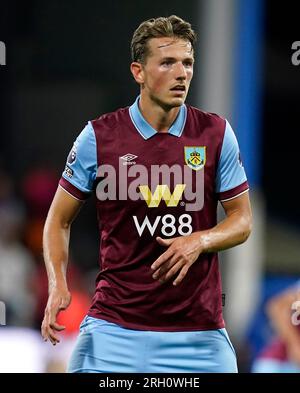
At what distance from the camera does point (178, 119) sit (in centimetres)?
452

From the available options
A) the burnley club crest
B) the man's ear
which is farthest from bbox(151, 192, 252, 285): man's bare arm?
the man's ear

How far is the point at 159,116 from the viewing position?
14.8 ft

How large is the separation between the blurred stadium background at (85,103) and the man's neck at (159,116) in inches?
151

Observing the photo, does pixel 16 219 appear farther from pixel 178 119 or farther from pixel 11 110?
pixel 178 119

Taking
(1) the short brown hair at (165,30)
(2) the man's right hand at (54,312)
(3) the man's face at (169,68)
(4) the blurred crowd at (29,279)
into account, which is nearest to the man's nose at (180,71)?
(3) the man's face at (169,68)

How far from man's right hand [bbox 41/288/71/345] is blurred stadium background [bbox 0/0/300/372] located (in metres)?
3.78

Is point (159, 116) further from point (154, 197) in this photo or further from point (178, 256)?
point (178, 256)

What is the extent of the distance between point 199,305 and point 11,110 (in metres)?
6.19

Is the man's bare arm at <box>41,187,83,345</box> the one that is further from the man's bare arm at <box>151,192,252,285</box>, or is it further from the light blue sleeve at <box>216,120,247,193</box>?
the light blue sleeve at <box>216,120,247,193</box>

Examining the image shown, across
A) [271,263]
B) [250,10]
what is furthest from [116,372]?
[271,263]

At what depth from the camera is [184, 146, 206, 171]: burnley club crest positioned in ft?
14.6

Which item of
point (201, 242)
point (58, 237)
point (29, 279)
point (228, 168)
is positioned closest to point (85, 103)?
point (29, 279)

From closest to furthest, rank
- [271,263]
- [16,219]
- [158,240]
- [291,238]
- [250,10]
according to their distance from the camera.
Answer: [158,240]
[16,219]
[250,10]
[271,263]
[291,238]

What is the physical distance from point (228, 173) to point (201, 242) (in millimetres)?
323
